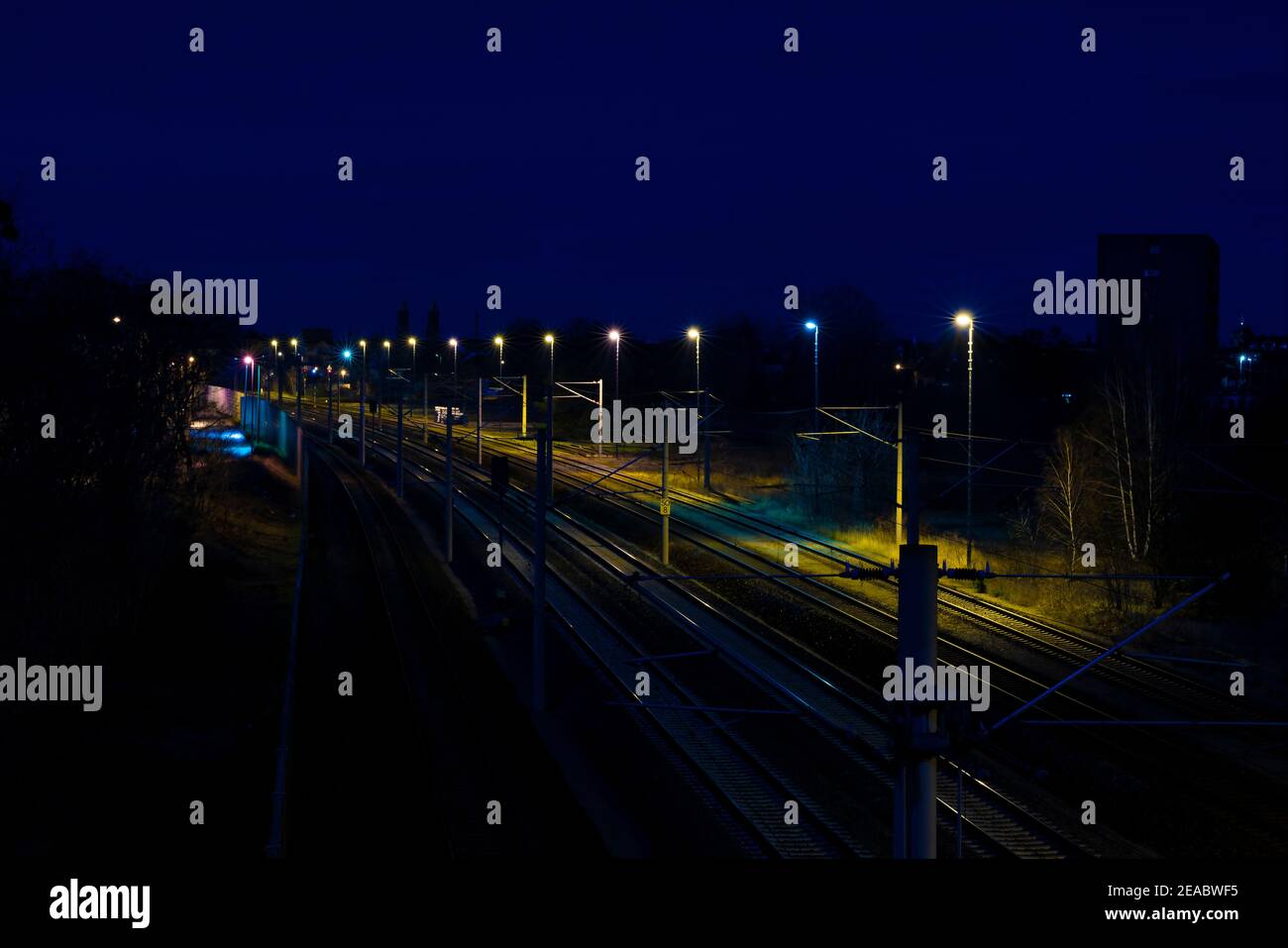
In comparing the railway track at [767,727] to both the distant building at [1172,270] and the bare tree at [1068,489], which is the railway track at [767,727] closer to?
the bare tree at [1068,489]

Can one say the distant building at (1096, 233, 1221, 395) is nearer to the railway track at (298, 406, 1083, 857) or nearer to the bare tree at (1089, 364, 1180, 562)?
the bare tree at (1089, 364, 1180, 562)

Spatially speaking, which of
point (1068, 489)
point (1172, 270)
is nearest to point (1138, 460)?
point (1068, 489)

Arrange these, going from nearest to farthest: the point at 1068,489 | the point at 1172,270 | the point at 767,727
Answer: the point at 767,727
the point at 1068,489
the point at 1172,270

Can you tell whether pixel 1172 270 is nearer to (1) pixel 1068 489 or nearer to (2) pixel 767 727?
(1) pixel 1068 489

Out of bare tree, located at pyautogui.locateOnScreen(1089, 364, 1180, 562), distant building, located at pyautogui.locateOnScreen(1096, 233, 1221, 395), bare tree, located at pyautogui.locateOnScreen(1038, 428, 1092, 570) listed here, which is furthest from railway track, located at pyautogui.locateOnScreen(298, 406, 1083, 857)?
distant building, located at pyautogui.locateOnScreen(1096, 233, 1221, 395)

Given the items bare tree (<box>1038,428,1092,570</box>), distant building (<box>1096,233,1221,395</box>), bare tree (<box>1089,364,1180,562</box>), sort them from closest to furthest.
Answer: bare tree (<box>1089,364,1180,562</box>) → bare tree (<box>1038,428,1092,570</box>) → distant building (<box>1096,233,1221,395</box>)

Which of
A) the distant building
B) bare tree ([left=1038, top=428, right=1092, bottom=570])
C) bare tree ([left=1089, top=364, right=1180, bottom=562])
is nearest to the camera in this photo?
bare tree ([left=1089, top=364, right=1180, bottom=562])

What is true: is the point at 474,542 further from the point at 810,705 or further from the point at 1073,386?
the point at 1073,386

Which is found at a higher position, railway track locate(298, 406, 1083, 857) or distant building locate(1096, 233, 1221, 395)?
distant building locate(1096, 233, 1221, 395)

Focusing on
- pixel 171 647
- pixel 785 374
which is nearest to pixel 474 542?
pixel 171 647

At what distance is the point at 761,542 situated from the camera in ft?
99.2

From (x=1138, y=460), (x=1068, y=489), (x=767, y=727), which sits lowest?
(x=767, y=727)

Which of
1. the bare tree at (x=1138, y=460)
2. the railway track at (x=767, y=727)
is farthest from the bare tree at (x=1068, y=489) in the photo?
the railway track at (x=767, y=727)
